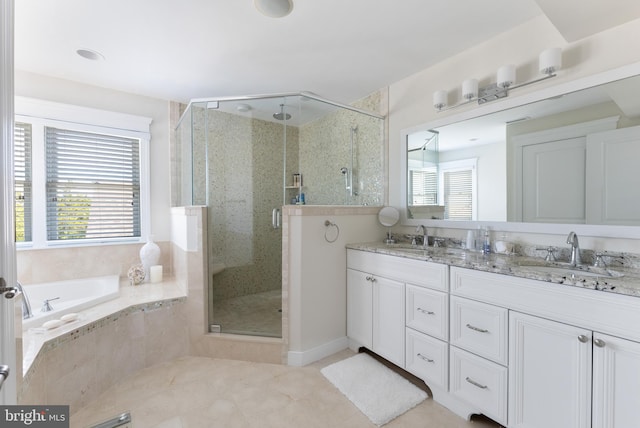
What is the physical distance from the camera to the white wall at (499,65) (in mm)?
1515

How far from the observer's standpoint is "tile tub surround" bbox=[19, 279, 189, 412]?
1.51m

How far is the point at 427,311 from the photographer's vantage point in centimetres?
176

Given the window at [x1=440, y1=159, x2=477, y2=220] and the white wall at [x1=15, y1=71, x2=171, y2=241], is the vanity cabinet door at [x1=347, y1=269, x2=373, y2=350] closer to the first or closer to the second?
the window at [x1=440, y1=159, x2=477, y2=220]

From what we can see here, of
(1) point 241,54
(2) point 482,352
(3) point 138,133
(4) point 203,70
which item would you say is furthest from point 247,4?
(2) point 482,352

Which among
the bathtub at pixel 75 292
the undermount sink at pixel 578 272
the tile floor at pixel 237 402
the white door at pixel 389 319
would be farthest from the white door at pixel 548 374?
the bathtub at pixel 75 292

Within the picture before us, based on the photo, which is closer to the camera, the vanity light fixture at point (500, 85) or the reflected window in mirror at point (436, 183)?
the vanity light fixture at point (500, 85)

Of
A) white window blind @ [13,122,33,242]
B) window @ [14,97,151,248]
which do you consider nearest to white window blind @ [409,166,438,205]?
window @ [14,97,151,248]

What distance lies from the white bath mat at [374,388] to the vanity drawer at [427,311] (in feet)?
1.41

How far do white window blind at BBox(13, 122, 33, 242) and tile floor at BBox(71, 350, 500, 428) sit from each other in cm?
177

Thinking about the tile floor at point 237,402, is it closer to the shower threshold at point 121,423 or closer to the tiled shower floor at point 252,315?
the tiled shower floor at point 252,315

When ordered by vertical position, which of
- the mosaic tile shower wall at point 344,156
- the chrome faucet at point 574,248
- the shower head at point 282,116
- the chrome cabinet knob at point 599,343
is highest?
the shower head at point 282,116

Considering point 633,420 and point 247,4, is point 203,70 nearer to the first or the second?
point 247,4

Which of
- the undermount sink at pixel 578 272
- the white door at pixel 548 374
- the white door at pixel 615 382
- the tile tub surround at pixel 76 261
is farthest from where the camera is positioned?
the tile tub surround at pixel 76 261

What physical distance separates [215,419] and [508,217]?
2.31m
